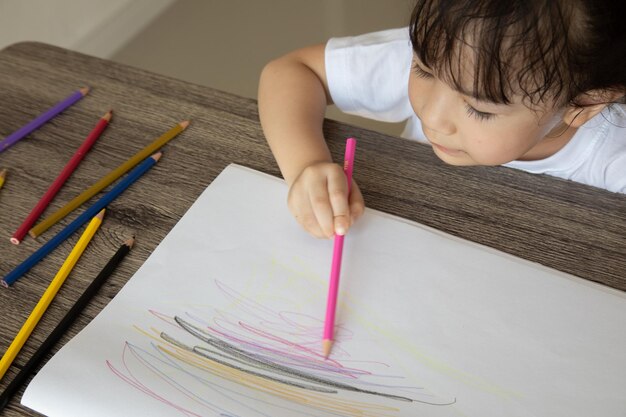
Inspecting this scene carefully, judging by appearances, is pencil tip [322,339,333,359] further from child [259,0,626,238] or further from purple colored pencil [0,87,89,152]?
purple colored pencil [0,87,89,152]

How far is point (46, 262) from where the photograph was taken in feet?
1.72

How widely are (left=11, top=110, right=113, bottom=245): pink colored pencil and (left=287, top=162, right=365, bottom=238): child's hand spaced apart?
0.20 m

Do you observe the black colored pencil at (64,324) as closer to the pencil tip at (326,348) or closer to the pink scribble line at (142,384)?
the pink scribble line at (142,384)

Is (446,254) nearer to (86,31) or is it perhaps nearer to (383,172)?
(383,172)

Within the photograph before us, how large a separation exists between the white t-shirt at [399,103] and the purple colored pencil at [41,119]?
0.26 m

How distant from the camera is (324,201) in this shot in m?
0.54

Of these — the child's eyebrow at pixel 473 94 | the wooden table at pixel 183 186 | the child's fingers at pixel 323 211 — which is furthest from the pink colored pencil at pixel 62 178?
the child's eyebrow at pixel 473 94

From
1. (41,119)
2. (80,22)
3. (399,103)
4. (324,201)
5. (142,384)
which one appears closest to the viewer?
(142,384)

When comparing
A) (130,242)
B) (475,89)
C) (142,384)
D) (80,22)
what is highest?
(80,22)

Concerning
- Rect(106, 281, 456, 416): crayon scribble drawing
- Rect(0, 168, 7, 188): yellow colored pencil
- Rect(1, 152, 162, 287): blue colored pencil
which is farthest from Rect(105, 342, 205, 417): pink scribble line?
Rect(0, 168, 7, 188): yellow colored pencil

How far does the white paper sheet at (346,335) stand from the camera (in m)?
0.43

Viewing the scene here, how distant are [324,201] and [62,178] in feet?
0.77

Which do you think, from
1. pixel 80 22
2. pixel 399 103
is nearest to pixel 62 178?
pixel 399 103

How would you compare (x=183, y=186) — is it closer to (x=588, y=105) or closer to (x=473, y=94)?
(x=473, y=94)
